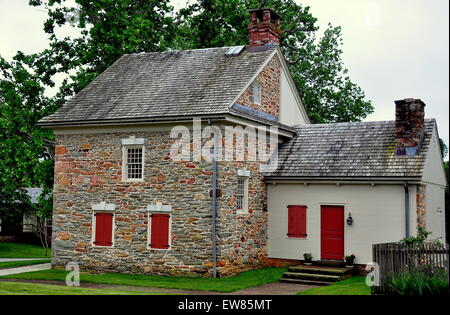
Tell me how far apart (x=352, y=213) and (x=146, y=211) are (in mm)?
7065

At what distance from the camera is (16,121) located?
89.7 ft

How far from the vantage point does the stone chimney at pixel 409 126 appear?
2081cm

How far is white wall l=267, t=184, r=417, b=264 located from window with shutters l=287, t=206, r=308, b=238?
0.16 meters

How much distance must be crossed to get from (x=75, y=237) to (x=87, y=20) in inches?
481

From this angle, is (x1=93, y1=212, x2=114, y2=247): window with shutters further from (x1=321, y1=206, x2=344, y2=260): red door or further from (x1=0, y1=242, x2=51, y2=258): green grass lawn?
(x1=0, y1=242, x2=51, y2=258): green grass lawn

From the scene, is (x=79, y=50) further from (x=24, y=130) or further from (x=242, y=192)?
(x=242, y=192)

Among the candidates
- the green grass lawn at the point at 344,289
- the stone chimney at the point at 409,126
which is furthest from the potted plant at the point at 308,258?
the stone chimney at the point at 409,126

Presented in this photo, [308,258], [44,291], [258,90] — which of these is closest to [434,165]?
[308,258]

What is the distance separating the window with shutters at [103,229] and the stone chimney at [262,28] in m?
8.81

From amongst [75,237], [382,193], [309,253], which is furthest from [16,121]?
[382,193]

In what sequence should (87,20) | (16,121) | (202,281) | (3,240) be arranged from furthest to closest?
(3,240)
(87,20)
(16,121)
(202,281)

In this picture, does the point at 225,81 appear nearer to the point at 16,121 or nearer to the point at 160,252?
the point at 160,252

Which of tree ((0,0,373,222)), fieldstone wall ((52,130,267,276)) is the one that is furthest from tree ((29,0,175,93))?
fieldstone wall ((52,130,267,276))

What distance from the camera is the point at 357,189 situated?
20.8 meters
